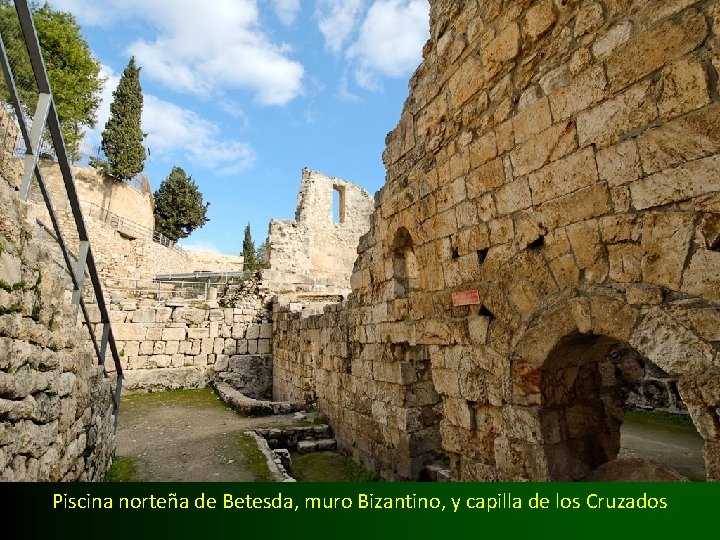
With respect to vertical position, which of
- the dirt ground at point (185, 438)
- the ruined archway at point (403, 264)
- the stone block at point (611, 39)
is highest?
the stone block at point (611, 39)

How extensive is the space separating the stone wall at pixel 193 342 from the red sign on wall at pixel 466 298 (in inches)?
417

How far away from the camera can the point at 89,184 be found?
2486 cm

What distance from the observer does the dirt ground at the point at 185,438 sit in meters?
5.06

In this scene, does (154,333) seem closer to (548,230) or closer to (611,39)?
(548,230)

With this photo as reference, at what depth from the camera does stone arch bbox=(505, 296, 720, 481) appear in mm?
2240

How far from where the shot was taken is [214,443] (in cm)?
633

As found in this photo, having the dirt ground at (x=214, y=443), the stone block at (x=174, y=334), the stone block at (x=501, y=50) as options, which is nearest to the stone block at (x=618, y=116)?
the stone block at (x=501, y=50)

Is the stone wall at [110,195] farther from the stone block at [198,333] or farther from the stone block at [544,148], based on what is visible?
the stone block at [544,148]

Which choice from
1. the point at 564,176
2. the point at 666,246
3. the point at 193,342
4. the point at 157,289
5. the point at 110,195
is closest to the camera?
the point at 666,246

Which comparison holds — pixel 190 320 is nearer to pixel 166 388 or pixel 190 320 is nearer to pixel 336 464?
pixel 166 388

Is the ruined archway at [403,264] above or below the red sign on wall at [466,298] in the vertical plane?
above

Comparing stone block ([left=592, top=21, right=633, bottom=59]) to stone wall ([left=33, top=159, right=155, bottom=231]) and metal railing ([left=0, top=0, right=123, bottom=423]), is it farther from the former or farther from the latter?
stone wall ([left=33, top=159, right=155, bottom=231])

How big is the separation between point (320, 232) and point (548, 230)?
2033cm

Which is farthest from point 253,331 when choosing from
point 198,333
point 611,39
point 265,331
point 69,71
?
point 69,71
